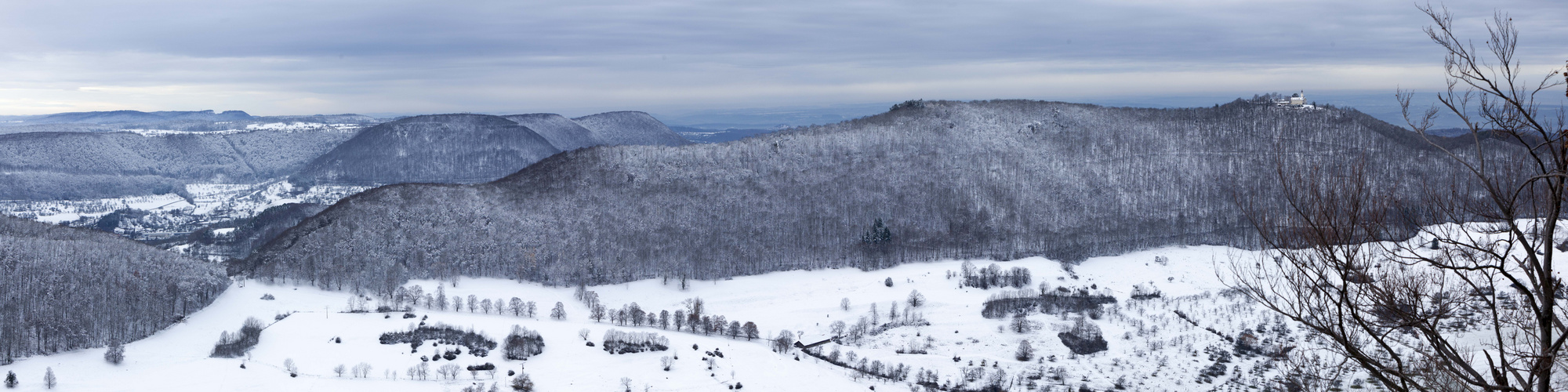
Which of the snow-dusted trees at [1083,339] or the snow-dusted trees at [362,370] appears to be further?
the snow-dusted trees at [1083,339]

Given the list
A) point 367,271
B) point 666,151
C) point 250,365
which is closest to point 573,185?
point 666,151

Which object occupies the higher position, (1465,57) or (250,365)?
(1465,57)

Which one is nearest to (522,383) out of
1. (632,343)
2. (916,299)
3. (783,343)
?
(632,343)

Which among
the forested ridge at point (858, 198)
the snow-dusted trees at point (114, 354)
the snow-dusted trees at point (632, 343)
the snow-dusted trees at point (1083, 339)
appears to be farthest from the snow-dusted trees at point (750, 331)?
the snow-dusted trees at point (114, 354)

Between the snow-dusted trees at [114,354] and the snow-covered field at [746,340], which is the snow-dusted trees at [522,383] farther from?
the snow-dusted trees at [114,354]

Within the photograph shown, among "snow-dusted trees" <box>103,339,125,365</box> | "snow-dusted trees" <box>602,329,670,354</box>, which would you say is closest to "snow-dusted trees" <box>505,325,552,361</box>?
"snow-dusted trees" <box>602,329,670,354</box>

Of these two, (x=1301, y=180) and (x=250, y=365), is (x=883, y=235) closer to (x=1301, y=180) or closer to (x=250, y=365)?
(x=250, y=365)

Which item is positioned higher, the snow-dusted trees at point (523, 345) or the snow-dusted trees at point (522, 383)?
the snow-dusted trees at point (523, 345)
